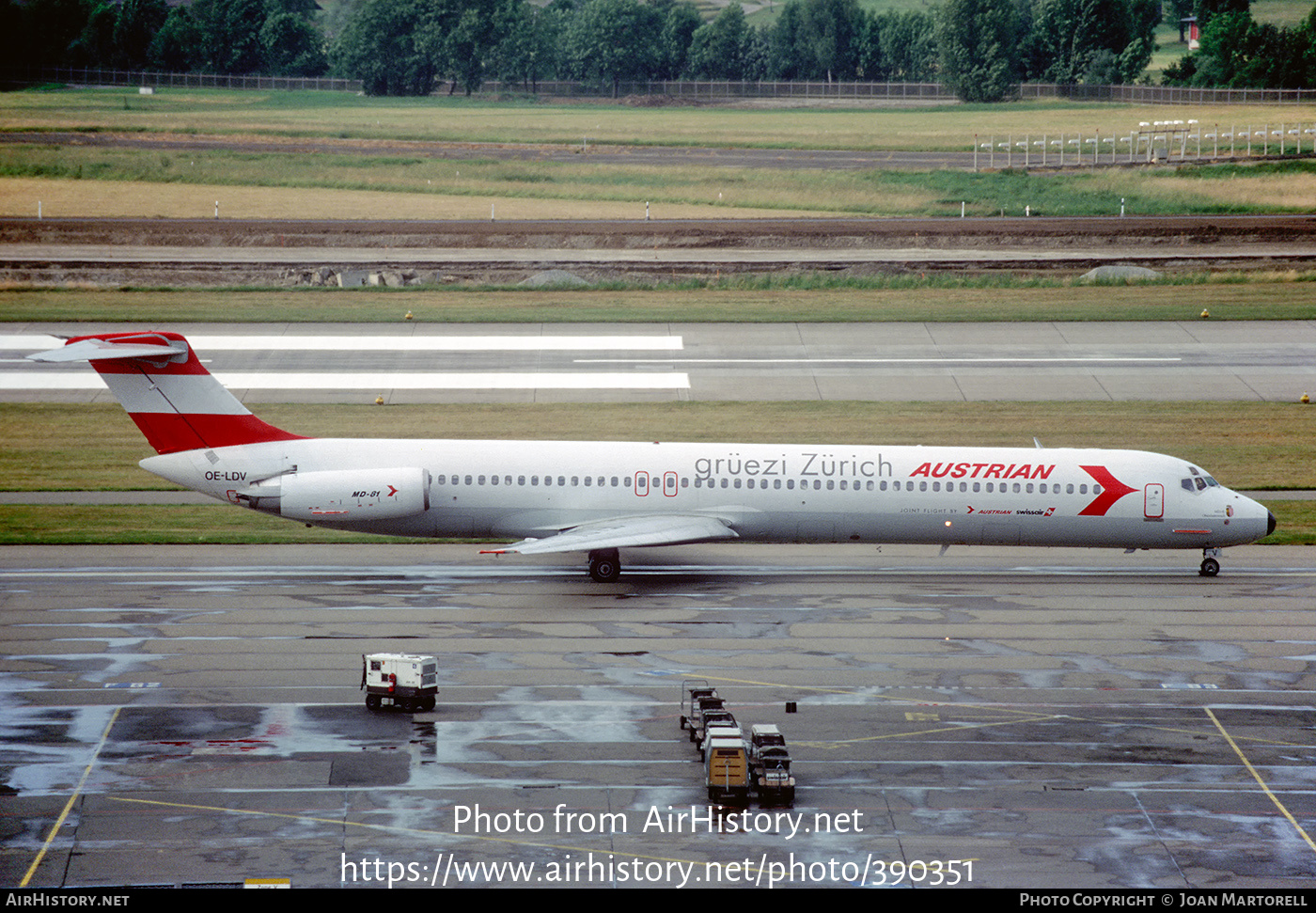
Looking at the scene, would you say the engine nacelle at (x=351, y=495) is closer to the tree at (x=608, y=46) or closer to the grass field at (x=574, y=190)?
the grass field at (x=574, y=190)

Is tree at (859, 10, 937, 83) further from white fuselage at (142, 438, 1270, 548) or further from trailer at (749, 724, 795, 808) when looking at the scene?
trailer at (749, 724, 795, 808)

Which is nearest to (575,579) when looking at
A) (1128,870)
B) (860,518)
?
(860,518)

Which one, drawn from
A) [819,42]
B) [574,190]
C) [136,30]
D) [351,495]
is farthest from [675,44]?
[351,495]

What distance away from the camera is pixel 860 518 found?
37750 millimetres

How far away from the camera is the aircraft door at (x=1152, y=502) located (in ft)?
124

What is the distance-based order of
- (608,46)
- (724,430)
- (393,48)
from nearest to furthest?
(724,430), (393,48), (608,46)

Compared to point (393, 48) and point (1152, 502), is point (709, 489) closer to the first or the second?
point (1152, 502)

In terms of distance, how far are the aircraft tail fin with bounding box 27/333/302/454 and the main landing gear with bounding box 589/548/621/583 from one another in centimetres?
989

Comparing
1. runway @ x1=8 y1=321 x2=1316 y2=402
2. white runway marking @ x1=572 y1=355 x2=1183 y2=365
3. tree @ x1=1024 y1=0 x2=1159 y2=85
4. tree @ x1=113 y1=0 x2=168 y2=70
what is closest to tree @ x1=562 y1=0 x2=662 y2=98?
tree @ x1=1024 y1=0 x2=1159 y2=85

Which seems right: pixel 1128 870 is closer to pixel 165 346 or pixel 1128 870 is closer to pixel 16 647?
pixel 16 647

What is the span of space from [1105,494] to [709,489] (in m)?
10.9

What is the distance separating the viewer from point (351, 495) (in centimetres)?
3675

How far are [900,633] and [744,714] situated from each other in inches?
268

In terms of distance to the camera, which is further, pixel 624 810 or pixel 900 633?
pixel 900 633
